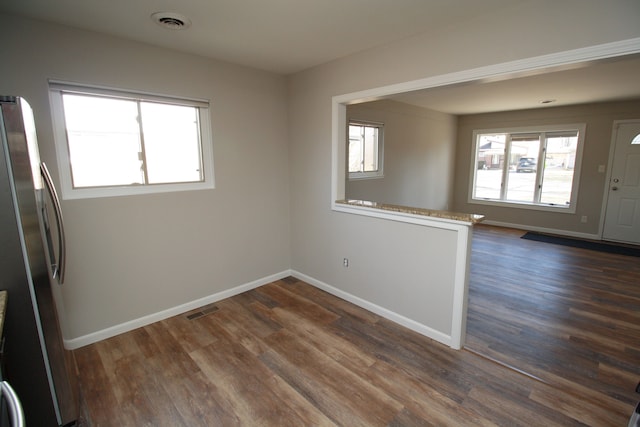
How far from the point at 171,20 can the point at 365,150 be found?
3300 millimetres

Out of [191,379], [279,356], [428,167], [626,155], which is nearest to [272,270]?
[279,356]

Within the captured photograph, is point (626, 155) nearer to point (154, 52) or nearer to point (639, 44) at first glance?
point (639, 44)

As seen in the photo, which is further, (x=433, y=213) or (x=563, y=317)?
(x=563, y=317)

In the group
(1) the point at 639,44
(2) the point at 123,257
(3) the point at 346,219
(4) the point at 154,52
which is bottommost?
(2) the point at 123,257

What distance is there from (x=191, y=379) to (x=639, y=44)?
11.1 ft

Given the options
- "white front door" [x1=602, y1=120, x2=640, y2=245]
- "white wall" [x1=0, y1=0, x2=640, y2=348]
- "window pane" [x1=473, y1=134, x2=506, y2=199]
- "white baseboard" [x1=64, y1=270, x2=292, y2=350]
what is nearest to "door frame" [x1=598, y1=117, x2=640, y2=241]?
"white front door" [x1=602, y1=120, x2=640, y2=245]

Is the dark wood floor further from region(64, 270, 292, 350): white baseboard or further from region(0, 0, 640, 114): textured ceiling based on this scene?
region(0, 0, 640, 114): textured ceiling

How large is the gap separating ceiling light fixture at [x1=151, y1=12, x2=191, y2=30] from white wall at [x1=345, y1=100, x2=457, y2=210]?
97.5 inches

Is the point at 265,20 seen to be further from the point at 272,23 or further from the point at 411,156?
the point at 411,156

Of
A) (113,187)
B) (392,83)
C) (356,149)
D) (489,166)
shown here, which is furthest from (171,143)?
(489,166)

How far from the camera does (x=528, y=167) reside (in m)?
6.50

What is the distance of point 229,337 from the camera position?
2.69 metres

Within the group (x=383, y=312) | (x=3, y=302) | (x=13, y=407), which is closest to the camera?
(x=13, y=407)

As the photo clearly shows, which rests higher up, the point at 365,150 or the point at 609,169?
the point at 365,150
